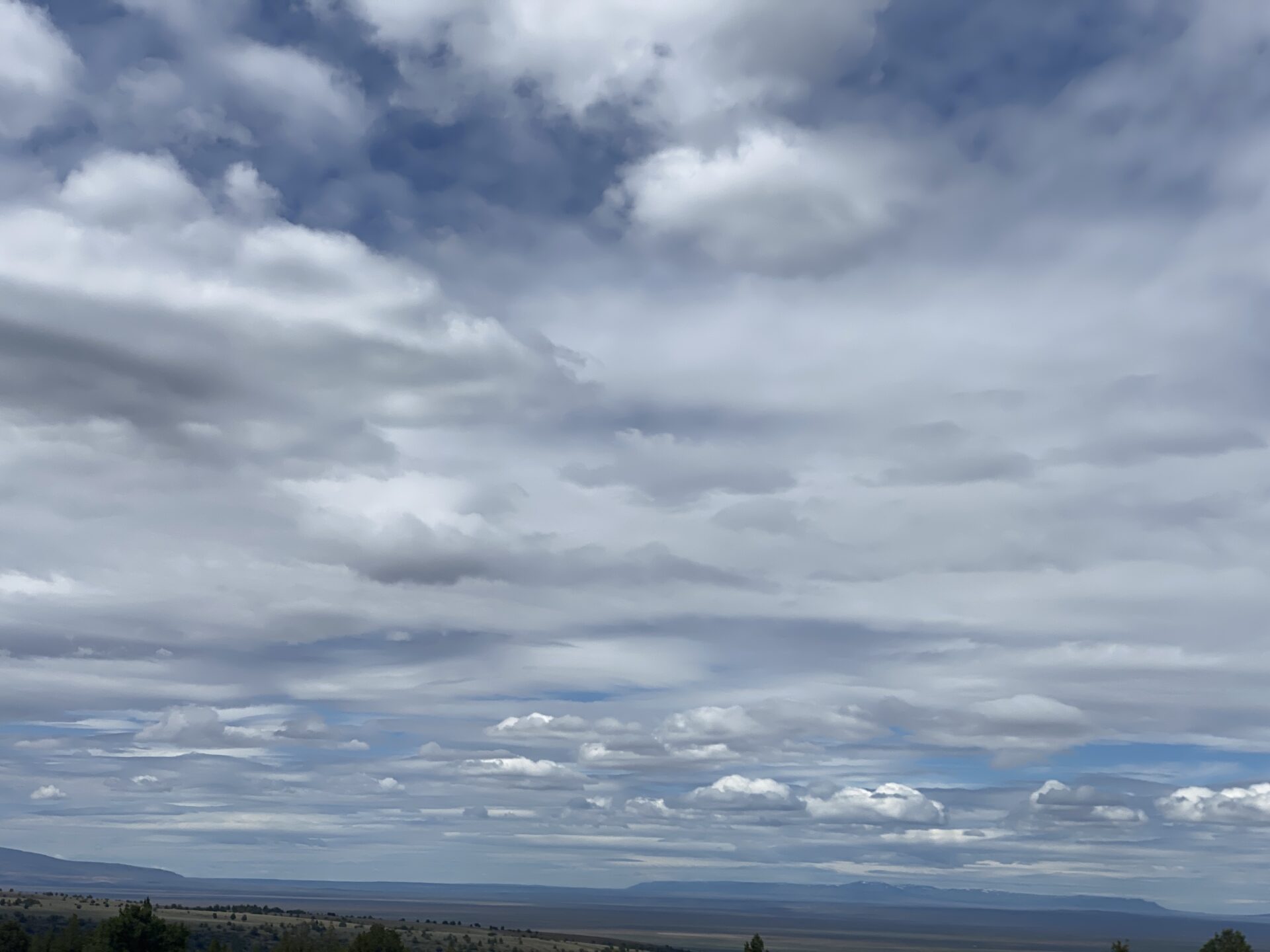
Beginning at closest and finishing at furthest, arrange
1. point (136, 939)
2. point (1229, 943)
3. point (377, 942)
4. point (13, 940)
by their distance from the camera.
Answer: point (136, 939) < point (1229, 943) < point (13, 940) < point (377, 942)

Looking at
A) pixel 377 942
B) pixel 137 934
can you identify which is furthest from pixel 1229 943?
pixel 137 934

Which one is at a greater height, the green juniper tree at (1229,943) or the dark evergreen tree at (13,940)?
the green juniper tree at (1229,943)

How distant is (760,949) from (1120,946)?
39348mm

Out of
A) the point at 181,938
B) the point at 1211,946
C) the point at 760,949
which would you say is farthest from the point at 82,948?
the point at 1211,946

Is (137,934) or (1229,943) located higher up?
(1229,943)

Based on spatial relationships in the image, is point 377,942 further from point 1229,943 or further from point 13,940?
point 1229,943

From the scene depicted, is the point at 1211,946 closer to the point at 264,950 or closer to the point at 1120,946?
the point at 1120,946

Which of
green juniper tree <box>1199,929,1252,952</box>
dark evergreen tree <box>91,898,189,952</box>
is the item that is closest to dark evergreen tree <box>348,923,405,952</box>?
dark evergreen tree <box>91,898,189,952</box>

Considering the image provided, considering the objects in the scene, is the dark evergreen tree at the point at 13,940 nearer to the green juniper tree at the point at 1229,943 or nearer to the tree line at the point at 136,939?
the tree line at the point at 136,939

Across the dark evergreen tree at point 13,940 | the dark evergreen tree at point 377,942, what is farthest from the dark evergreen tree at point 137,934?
the dark evergreen tree at point 13,940

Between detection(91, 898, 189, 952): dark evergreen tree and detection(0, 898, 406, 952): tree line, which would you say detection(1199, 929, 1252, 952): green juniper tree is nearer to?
detection(0, 898, 406, 952): tree line

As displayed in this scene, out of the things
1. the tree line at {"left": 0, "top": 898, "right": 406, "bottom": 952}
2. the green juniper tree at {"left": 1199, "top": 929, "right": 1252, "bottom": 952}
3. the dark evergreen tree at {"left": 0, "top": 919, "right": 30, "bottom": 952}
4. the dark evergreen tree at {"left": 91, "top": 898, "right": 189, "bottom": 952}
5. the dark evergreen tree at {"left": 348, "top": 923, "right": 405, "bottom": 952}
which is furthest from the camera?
the dark evergreen tree at {"left": 0, "top": 919, "right": 30, "bottom": 952}

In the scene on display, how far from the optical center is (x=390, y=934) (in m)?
146

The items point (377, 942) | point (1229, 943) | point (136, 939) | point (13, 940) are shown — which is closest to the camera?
point (136, 939)
